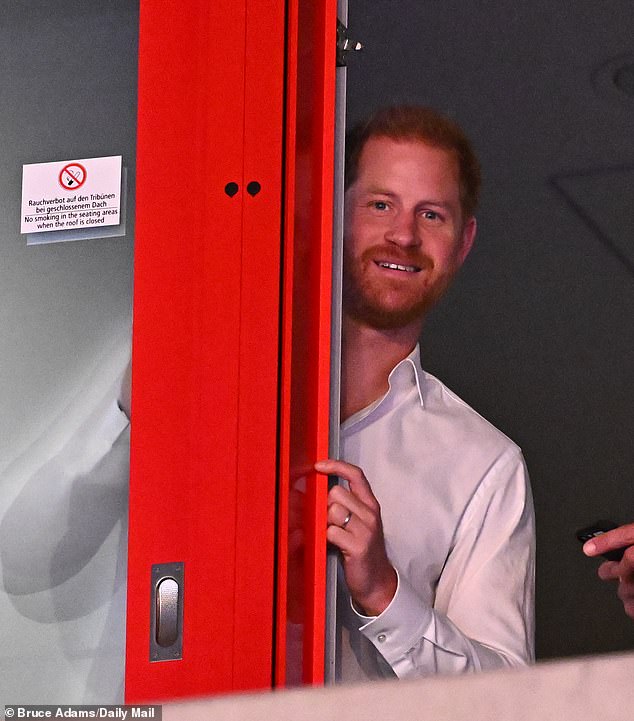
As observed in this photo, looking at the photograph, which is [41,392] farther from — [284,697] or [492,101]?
[284,697]

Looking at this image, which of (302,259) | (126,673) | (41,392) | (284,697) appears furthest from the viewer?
(41,392)

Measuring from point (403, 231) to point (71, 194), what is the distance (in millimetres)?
557

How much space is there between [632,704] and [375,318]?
3.70 feet

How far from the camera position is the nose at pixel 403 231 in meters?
1.73

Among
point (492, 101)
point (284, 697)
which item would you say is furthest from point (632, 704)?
point (492, 101)

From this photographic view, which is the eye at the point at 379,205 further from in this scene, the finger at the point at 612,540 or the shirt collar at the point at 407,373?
the finger at the point at 612,540

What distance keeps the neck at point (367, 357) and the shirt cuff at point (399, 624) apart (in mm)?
277

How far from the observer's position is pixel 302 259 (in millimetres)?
1678

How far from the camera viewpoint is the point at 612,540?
1593mm

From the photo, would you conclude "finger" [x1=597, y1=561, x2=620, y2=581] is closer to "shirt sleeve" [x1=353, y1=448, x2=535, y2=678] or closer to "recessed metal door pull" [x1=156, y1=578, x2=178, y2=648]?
"shirt sleeve" [x1=353, y1=448, x2=535, y2=678]

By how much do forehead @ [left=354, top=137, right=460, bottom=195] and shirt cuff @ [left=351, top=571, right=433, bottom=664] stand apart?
0.60 meters

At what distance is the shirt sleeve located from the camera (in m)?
1.58

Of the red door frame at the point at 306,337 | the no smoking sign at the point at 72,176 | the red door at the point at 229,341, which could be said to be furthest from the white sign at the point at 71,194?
the red door frame at the point at 306,337

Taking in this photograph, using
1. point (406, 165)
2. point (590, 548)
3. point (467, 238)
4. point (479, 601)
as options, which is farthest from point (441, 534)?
point (406, 165)
